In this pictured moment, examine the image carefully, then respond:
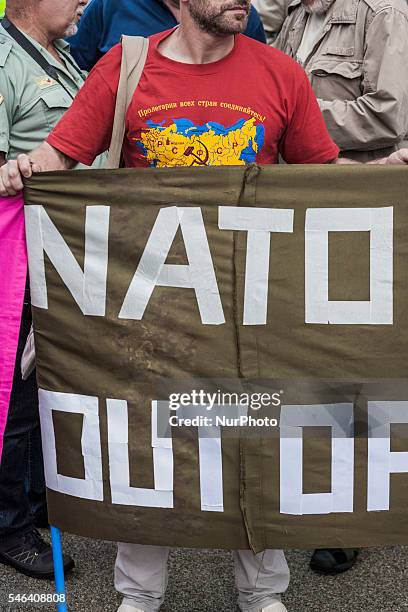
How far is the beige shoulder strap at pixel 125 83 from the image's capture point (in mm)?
2977

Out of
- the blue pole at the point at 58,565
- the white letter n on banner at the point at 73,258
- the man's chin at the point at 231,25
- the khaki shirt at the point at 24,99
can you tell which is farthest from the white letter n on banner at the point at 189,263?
the khaki shirt at the point at 24,99

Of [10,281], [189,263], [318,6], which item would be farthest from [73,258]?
[318,6]

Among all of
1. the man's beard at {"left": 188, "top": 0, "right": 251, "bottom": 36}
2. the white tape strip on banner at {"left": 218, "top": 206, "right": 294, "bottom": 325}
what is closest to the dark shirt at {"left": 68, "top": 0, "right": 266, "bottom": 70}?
the man's beard at {"left": 188, "top": 0, "right": 251, "bottom": 36}

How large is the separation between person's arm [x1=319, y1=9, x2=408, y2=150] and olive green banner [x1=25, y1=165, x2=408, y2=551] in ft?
3.08

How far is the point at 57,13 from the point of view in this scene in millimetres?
3854

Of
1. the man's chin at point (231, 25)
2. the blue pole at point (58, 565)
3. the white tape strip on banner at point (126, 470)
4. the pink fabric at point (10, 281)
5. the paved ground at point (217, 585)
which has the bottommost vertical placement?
the paved ground at point (217, 585)

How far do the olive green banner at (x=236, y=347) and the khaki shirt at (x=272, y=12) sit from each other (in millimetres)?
2211

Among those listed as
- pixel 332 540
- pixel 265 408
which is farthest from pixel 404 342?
pixel 332 540

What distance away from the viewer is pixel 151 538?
116 inches

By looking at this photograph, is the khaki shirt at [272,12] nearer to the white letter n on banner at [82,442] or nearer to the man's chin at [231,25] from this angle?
the man's chin at [231,25]

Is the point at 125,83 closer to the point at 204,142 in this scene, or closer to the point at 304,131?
the point at 204,142

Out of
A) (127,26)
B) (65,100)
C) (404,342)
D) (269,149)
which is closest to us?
(404,342)

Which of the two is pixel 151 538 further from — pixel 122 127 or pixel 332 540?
pixel 122 127

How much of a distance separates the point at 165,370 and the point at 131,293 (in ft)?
0.81
